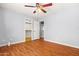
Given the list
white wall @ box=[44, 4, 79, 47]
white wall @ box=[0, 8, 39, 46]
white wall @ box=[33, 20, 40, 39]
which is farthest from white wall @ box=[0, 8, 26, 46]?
white wall @ box=[44, 4, 79, 47]

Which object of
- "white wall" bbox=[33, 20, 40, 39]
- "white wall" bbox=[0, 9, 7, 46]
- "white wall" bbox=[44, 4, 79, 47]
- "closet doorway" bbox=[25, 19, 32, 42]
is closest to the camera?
"white wall" bbox=[44, 4, 79, 47]

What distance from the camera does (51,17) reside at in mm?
5539

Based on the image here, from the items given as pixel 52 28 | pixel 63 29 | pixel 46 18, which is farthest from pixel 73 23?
pixel 46 18

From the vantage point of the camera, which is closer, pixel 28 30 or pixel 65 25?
pixel 65 25

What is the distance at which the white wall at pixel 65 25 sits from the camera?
4.09 meters

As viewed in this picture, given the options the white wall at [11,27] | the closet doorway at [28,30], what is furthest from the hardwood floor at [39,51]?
the closet doorway at [28,30]

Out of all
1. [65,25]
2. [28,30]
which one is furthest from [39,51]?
[28,30]

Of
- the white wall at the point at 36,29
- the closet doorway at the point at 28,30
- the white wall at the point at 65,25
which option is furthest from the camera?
the white wall at the point at 36,29

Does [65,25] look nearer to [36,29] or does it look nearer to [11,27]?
[36,29]

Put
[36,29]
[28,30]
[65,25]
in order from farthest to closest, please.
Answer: [36,29]
[28,30]
[65,25]

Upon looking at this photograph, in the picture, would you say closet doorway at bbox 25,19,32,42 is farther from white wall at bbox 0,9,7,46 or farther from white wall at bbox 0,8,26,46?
white wall at bbox 0,9,7,46

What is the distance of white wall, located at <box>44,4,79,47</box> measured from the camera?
13.4 ft

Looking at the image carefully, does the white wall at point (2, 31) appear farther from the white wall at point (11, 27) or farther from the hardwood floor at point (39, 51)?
the hardwood floor at point (39, 51)

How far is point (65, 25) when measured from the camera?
4582 millimetres
